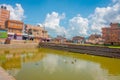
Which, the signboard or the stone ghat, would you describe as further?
the signboard

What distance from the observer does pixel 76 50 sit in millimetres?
52688

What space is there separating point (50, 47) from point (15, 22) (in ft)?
78.9

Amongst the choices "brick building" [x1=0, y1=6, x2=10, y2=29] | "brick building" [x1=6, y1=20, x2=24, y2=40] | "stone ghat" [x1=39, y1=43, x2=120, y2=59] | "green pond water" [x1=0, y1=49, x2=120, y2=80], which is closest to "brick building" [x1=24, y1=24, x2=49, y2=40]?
"brick building" [x1=6, y1=20, x2=24, y2=40]

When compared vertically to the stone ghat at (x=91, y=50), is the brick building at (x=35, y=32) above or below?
above

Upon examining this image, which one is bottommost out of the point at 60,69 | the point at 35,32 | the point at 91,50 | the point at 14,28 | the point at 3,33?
the point at 60,69

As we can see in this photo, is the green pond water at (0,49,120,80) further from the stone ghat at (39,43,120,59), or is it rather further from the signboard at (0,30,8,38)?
the signboard at (0,30,8,38)

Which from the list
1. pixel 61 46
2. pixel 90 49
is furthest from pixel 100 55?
pixel 61 46


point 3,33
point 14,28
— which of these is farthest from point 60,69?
point 14,28

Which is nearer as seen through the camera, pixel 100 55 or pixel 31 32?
pixel 100 55

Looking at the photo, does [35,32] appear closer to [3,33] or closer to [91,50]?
[3,33]

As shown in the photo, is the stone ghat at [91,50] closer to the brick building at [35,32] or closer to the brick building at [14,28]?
the brick building at [14,28]

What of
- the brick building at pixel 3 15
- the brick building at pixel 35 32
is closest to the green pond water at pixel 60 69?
the brick building at pixel 3 15

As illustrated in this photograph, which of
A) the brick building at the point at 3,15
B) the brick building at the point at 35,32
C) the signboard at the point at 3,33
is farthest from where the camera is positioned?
the brick building at the point at 35,32

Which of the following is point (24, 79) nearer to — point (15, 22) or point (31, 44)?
point (31, 44)
